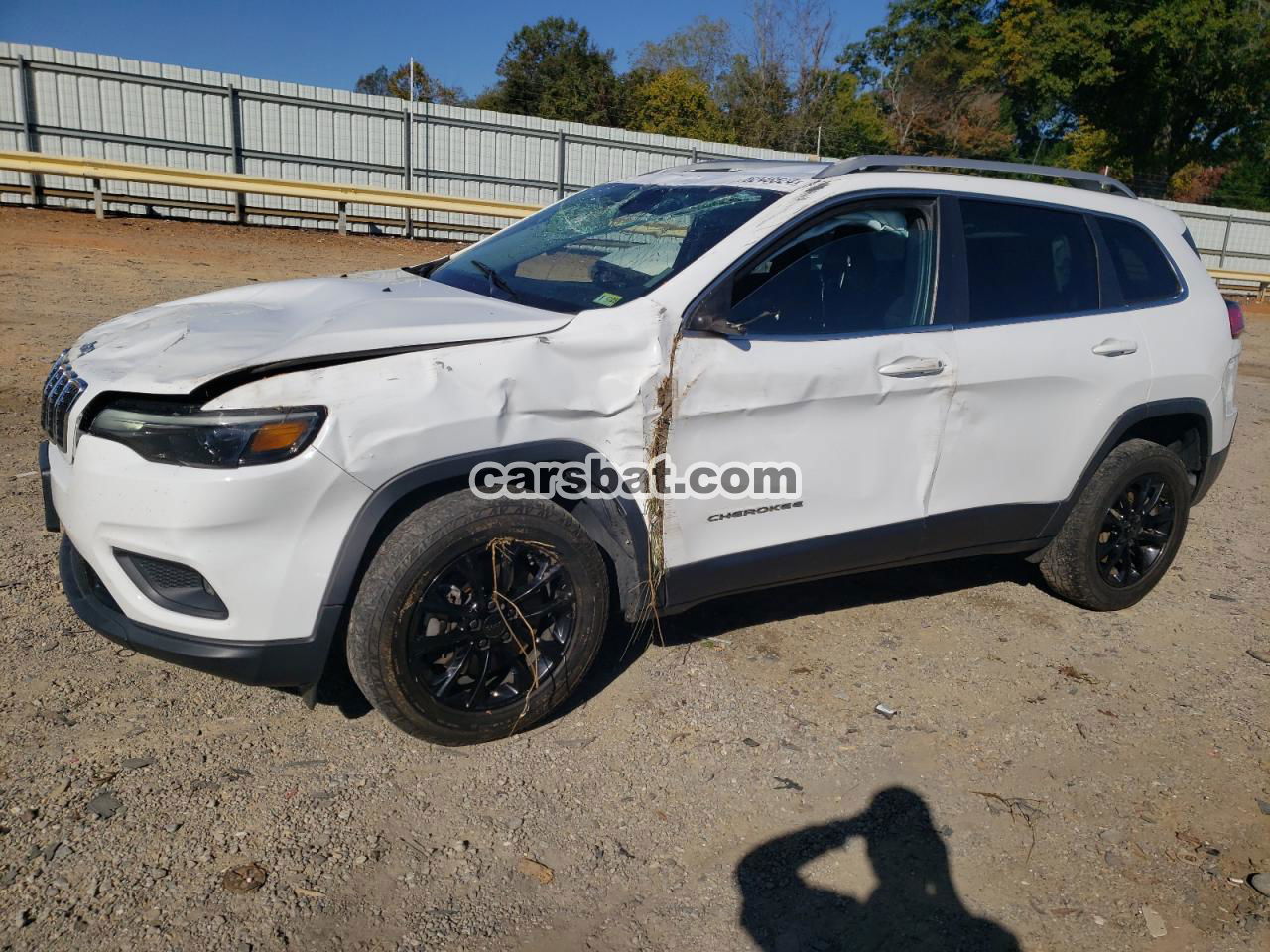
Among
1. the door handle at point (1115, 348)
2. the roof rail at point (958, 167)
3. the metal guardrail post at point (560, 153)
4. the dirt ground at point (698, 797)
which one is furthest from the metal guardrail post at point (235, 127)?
the door handle at point (1115, 348)

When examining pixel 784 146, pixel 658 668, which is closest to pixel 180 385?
pixel 658 668

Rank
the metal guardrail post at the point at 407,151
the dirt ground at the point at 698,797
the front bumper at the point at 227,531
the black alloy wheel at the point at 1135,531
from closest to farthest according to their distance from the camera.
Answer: the dirt ground at the point at 698,797 → the front bumper at the point at 227,531 → the black alloy wheel at the point at 1135,531 → the metal guardrail post at the point at 407,151

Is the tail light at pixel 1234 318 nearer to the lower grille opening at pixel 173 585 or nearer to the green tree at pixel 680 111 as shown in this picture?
the lower grille opening at pixel 173 585

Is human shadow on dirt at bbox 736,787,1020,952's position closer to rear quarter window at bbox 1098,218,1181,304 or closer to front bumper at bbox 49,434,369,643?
front bumper at bbox 49,434,369,643

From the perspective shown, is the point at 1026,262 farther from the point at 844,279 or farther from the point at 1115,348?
the point at 844,279

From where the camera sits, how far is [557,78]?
42125 millimetres

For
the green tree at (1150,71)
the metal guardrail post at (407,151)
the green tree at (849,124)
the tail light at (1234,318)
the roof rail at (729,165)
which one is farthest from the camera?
the green tree at (849,124)

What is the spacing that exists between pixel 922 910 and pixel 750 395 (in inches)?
64.0

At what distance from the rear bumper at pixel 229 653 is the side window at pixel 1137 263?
3.64 m

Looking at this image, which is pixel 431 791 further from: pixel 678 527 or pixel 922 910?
pixel 922 910

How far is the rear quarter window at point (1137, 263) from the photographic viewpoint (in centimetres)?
449

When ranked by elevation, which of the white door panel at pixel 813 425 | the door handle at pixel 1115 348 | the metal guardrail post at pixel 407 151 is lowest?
the white door panel at pixel 813 425

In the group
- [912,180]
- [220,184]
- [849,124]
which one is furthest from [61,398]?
[849,124]

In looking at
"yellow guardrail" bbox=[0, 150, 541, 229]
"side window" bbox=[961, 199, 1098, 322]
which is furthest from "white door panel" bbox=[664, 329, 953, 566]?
"yellow guardrail" bbox=[0, 150, 541, 229]
